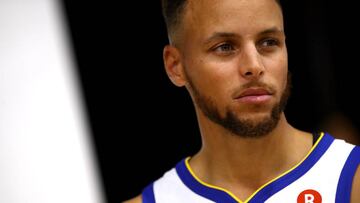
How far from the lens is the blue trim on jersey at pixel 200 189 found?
3215 millimetres

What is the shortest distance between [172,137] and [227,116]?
2.32 m

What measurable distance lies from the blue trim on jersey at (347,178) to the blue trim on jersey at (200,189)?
1.55 feet

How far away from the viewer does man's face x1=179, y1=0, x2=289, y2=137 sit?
2928 millimetres

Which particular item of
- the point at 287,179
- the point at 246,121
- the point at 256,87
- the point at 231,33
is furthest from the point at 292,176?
the point at 231,33

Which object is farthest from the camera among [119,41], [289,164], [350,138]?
[119,41]

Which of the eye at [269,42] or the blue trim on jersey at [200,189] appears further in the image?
the blue trim on jersey at [200,189]

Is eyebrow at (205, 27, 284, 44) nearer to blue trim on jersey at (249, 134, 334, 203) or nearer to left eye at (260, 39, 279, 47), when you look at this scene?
left eye at (260, 39, 279, 47)

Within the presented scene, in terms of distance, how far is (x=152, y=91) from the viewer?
206 inches

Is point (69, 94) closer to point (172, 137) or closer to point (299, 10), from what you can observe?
point (172, 137)

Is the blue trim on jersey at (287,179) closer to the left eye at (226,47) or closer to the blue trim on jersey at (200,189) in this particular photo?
the blue trim on jersey at (200,189)

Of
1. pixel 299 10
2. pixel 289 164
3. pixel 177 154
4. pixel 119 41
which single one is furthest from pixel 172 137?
pixel 289 164

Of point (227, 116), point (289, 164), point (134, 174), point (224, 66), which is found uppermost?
point (224, 66)

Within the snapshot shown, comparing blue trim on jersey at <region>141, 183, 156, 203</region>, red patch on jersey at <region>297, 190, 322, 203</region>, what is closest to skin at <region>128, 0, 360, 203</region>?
red patch on jersey at <region>297, 190, 322, 203</region>

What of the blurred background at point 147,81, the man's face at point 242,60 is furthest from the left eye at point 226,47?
the blurred background at point 147,81
